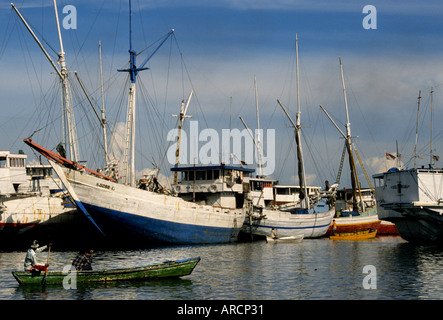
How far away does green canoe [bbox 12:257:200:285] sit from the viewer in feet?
89.5

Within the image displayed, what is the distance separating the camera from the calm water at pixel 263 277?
25312mm

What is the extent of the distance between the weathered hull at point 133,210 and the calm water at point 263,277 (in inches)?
98.6

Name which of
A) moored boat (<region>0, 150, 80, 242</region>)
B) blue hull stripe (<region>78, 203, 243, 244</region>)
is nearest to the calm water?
blue hull stripe (<region>78, 203, 243, 244</region>)

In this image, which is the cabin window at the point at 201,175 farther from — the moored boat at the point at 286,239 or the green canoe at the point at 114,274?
the green canoe at the point at 114,274

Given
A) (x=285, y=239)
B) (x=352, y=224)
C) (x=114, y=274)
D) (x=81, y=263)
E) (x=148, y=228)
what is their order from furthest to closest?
(x=352, y=224)
(x=285, y=239)
(x=148, y=228)
(x=114, y=274)
(x=81, y=263)

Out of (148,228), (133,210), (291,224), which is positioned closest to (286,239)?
(291,224)

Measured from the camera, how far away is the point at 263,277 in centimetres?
3098

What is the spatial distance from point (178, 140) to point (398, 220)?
102 feet

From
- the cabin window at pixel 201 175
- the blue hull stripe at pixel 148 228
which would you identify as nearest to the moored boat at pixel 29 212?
the blue hull stripe at pixel 148 228

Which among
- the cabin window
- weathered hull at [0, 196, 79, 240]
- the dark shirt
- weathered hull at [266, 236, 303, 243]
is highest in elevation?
the cabin window

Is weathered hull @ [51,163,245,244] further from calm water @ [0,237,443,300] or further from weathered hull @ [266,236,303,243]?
weathered hull @ [266,236,303,243]

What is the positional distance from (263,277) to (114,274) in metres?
9.08

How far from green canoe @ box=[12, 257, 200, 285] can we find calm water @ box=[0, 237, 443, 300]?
42 centimetres

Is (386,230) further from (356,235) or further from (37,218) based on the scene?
(37,218)
